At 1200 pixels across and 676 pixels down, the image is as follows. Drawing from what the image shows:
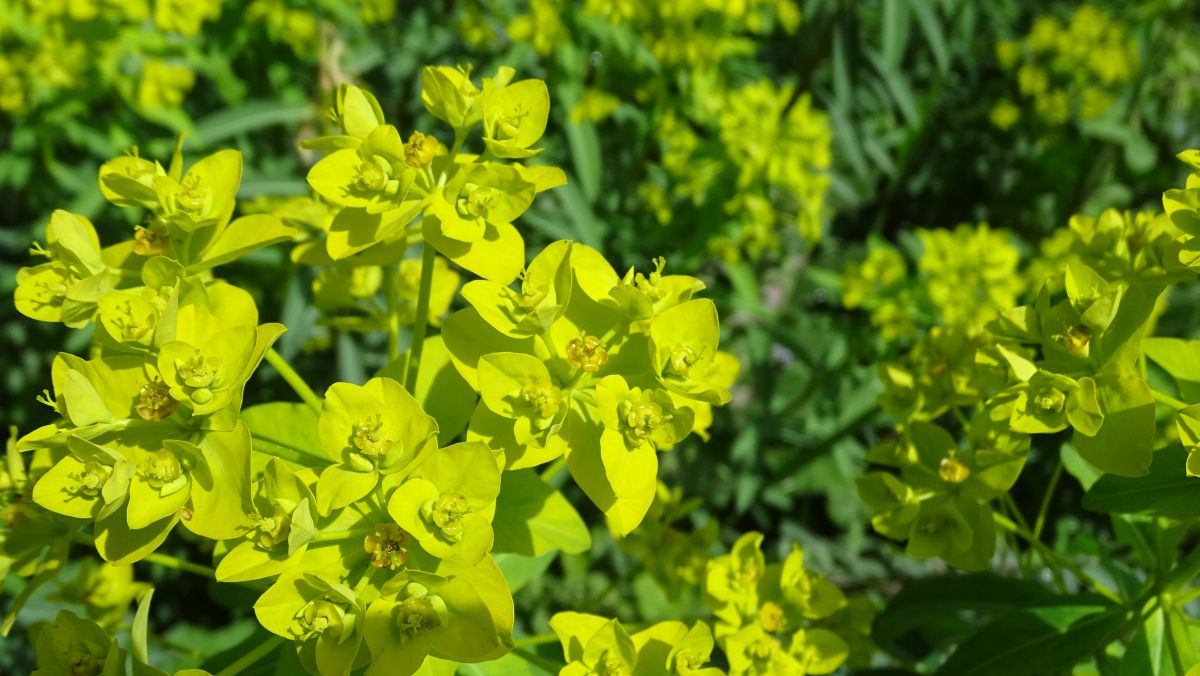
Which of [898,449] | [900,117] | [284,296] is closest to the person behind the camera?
[898,449]

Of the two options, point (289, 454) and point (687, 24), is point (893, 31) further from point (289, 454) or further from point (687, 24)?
point (289, 454)

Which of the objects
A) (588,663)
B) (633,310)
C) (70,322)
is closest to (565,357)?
(633,310)

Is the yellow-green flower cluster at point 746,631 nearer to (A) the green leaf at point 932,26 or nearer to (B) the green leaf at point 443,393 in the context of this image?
(B) the green leaf at point 443,393

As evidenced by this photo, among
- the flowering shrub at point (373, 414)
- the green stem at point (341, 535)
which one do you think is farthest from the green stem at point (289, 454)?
the green stem at point (341, 535)

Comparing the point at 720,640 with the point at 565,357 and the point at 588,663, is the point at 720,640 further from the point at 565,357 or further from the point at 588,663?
the point at 565,357

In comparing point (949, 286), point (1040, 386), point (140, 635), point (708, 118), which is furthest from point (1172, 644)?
point (708, 118)

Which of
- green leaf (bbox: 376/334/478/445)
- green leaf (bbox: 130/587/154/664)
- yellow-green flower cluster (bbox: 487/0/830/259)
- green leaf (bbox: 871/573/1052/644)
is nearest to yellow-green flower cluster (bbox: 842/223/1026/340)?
yellow-green flower cluster (bbox: 487/0/830/259)
